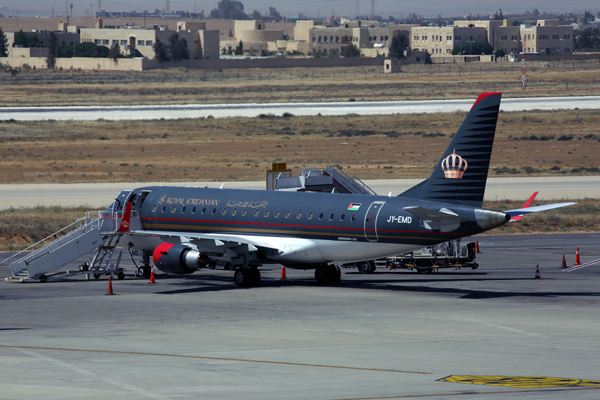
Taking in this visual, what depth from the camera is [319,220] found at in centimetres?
3703

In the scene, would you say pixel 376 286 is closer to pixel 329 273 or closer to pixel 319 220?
pixel 329 273

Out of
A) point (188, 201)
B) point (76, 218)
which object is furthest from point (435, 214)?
point (76, 218)

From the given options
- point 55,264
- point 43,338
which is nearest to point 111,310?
point 43,338

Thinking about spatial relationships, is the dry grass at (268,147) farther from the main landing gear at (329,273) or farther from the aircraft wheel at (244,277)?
the main landing gear at (329,273)

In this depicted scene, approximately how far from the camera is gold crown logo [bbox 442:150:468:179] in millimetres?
34469

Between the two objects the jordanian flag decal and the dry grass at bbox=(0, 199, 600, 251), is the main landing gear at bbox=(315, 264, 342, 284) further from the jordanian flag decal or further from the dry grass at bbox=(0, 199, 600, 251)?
the dry grass at bbox=(0, 199, 600, 251)

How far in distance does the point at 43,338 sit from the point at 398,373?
11.5m

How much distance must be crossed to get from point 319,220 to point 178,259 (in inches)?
256

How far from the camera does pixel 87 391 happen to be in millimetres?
18688

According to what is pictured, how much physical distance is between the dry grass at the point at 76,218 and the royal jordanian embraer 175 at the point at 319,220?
16.0 m

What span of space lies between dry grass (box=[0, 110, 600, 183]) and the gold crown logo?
170ft

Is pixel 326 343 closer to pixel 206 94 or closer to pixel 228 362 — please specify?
pixel 228 362

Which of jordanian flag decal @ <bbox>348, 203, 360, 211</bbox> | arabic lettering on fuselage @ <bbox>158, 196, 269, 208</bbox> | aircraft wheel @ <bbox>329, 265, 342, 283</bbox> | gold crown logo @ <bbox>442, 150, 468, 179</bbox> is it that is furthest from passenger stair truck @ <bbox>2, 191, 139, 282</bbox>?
gold crown logo @ <bbox>442, 150, 468, 179</bbox>

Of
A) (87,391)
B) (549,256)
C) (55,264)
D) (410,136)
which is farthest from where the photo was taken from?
(410,136)
